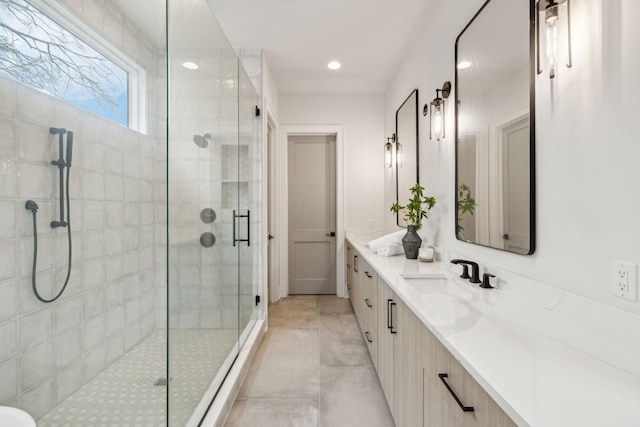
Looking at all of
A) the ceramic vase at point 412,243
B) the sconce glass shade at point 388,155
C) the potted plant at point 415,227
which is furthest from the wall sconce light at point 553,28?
the sconce glass shade at point 388,155

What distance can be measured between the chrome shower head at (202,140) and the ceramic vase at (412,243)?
1.51m

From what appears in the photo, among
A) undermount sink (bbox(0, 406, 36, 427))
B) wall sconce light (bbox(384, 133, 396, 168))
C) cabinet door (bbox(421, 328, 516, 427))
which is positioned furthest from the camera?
wall sconce light (bbox(384, 133, 396, 168))

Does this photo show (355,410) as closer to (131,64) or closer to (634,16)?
(634,16)

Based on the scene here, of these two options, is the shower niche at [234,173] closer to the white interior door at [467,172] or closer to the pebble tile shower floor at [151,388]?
the pebble tile shower floor at [151,388]

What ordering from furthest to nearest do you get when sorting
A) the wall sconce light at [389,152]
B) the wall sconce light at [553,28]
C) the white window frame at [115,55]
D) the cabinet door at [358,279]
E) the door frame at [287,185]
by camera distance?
the door frame at [287,185]
the wall sconce light at [389,152]
the cabinet door at [358,279]
the white window frame at [115,55]
the wall sconce light at [553,28]

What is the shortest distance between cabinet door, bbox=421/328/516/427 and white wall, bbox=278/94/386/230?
2.92m

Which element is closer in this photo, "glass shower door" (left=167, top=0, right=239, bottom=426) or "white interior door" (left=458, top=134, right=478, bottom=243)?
"glass shower door" (left=167, top=0, right=239, bottom=426)

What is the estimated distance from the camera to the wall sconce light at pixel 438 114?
2.05 metres

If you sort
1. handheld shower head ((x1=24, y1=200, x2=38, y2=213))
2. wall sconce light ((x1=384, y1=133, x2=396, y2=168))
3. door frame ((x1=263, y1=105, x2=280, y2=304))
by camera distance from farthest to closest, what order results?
door frame ((x1=263, y1=105, x2=280, y2=304)) < wall sconce light ((x1=384, y1=133, x2=396, y2=168)) < handheld shower head ((x1=24, y1=200, x2=38, y2=213))

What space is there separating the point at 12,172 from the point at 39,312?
75 cm

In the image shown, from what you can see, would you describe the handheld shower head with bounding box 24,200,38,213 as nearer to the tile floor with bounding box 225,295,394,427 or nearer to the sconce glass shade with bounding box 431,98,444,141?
the tile floor with bounding box 225,295,394,427

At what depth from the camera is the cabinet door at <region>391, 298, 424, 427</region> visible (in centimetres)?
127

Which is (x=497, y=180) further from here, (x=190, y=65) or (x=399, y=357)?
(x=190, y=65)

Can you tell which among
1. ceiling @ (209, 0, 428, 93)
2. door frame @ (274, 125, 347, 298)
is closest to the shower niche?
ceiling @ (209, 0, 428, 93)
